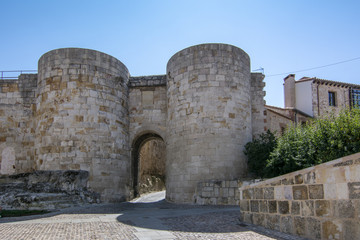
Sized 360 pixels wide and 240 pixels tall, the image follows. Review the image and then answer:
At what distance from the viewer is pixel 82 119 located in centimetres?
1338

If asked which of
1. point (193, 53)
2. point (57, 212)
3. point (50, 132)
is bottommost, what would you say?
point (57, 212)

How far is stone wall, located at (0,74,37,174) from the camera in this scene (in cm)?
1498

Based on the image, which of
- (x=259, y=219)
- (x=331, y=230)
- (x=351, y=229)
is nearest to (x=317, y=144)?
(x=259, y=219)

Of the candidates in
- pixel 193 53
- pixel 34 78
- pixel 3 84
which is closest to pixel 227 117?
pixel 193 53

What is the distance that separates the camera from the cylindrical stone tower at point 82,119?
43.3 feet

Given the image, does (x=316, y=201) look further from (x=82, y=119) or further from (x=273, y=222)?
(x=82, y=119)

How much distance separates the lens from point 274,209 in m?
6.18

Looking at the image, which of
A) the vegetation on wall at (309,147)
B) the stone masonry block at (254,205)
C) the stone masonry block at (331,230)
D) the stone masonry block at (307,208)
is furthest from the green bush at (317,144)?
the stone masonry block at (331,230)

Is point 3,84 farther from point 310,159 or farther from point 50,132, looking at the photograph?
point 310,159

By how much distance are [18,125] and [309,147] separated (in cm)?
1196

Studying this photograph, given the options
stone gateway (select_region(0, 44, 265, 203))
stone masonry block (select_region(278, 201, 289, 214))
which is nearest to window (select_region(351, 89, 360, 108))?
stone gateway (select_region(0, 44, 265, 203))

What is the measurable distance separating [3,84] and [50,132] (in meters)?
4.32

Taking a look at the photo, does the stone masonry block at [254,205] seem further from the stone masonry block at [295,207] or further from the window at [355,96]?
the window at [355,96]

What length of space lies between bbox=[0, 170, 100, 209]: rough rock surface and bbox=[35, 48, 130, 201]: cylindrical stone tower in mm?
910
